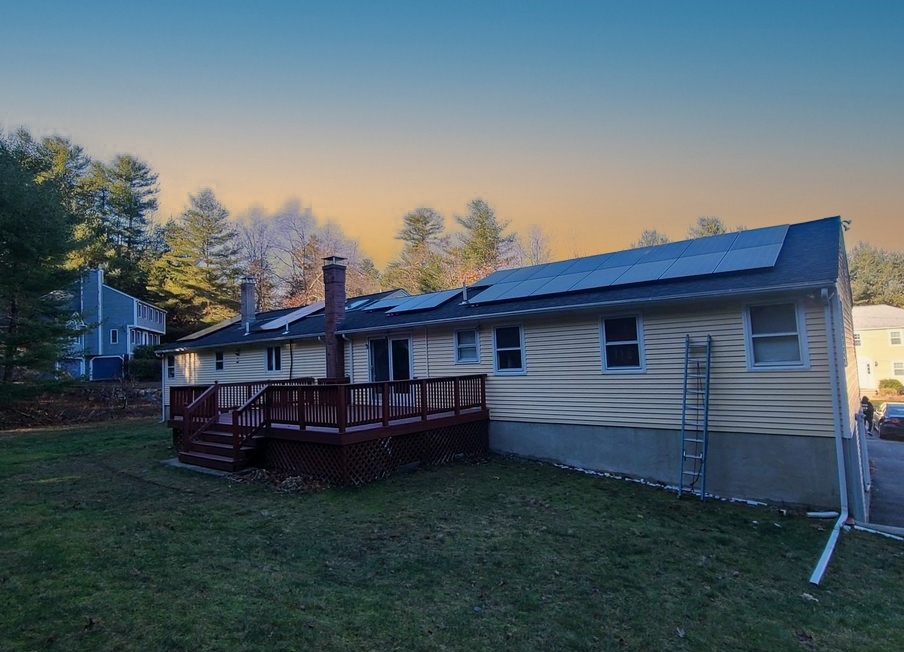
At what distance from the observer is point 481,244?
33844 millimetres

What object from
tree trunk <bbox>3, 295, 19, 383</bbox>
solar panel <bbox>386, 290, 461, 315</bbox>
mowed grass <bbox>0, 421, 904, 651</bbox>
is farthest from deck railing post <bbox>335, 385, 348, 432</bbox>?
tree trunk <bbox>3, 295, 19, 383</bbox>

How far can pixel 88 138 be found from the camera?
3528 centimetres

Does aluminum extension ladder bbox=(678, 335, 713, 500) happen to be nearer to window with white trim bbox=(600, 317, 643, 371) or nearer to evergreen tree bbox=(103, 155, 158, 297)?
window with white trim bbox=(600, 317, 643, 371)

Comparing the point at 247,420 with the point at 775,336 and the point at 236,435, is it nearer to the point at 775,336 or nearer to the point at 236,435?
the point at 236,435

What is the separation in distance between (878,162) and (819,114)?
12.4ft

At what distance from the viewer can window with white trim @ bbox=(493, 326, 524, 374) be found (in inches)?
404

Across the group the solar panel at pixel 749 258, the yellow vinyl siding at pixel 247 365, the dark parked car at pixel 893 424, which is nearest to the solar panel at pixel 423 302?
the yellow vinyl siding at pixel 247 365

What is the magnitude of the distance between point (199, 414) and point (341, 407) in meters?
4.80

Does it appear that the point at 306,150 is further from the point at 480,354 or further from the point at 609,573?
the point at 609,573

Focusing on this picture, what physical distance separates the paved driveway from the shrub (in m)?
19.8

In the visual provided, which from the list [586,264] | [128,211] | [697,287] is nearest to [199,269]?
Result: [128,211]

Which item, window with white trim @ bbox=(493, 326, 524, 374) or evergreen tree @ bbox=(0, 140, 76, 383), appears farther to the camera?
evergreen tree @ bbox=(0, 140, 76, 383)

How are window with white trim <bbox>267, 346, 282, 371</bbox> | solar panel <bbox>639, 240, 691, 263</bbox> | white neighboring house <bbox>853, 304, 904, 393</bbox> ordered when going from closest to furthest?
solar panel <bbox>639, 240, 691, 263</bbox>
window with white trim <bbox>267, 346, 282, 371</bbox>
white neighboring house <bbox>853, 304, 904, 393</bbox>

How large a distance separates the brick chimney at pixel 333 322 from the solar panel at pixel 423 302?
1473 mm
